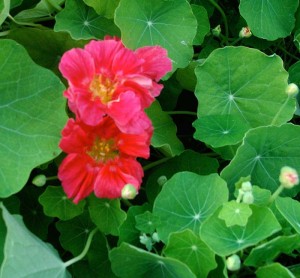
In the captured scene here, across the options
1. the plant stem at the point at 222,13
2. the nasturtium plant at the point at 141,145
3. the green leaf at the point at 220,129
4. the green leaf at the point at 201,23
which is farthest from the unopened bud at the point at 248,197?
the plant stem at the point at 222,13

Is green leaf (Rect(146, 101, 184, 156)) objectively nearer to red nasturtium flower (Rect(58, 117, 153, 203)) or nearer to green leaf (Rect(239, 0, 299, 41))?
red nasturtium flower (Rect(58, 117, 153, 203))

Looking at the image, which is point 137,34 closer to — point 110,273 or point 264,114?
point 264,114

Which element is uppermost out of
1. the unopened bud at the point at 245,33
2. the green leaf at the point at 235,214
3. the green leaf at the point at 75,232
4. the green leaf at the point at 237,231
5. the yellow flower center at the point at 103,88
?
the yellow flower center at the point at 103,88

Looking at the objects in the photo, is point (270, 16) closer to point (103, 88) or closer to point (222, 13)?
point (222, 13)

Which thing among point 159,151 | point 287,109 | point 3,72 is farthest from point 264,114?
point 3,72

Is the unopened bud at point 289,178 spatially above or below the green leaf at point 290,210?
above

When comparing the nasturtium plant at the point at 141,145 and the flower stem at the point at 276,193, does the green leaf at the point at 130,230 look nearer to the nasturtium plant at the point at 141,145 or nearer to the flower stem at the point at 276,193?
the nasturtium plant at the point at 141,145
